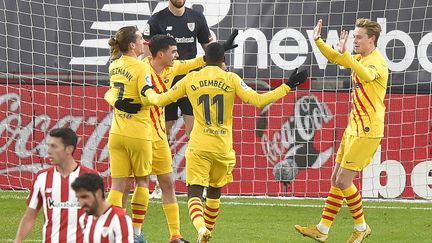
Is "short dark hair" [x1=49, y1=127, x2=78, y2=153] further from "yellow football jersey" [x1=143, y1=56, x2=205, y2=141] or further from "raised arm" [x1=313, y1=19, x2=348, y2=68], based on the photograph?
"raised arm" [x1=313, y1=19, x2=348, y2=68]

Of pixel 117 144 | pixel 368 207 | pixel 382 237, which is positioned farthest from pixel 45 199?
pixel 368 207

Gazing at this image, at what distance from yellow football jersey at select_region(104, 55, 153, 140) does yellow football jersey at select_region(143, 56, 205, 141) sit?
28 centimetres

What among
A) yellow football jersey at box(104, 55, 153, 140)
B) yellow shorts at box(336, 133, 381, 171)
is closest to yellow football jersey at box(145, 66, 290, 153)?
yellow football jersey at box(104, 55, 153, 140)

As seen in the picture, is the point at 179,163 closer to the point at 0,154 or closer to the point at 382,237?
the point at 0,154

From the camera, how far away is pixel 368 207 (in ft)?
46.6

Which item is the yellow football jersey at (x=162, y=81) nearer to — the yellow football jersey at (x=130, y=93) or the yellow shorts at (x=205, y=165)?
the yellow football jersey at (x=130, y=93)

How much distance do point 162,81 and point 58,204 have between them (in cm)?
339

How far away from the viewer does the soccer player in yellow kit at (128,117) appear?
10531 millimetres

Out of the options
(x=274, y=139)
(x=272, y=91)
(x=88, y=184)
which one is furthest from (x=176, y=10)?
(x=88, y=184)

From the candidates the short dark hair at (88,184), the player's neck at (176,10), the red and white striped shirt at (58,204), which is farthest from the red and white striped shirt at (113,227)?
the player's neck at (176,10)

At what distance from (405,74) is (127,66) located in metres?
5.24

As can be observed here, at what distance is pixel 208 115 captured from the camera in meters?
10.5

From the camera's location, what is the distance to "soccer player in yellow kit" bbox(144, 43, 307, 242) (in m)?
10.3

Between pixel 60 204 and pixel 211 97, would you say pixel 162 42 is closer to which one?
pixel 211 97
